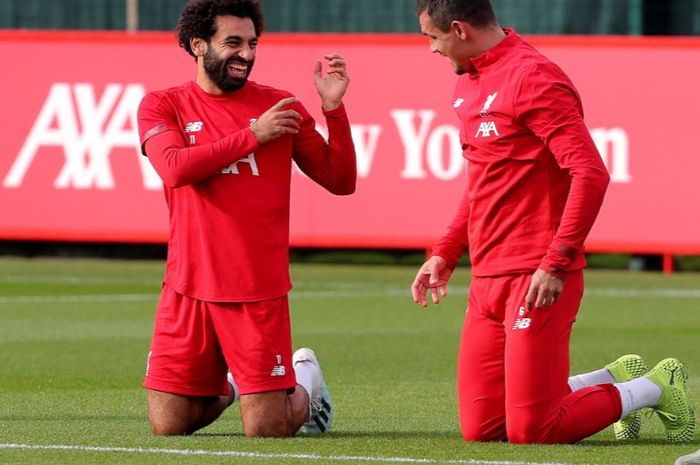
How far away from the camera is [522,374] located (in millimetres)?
7242

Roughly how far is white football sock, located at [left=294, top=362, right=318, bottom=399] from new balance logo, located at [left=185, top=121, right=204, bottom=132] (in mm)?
1196

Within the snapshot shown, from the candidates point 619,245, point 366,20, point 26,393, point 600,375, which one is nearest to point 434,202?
point 619,245

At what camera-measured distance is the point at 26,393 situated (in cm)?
976

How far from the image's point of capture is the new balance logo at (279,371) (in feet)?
25.1

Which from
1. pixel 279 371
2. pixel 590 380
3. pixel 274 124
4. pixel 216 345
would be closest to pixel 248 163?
pixel 274 124

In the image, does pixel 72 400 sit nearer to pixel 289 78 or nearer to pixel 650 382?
pixel 650 382

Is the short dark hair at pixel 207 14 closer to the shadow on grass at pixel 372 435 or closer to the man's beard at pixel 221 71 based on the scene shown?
the man's beard at pixel 221 71

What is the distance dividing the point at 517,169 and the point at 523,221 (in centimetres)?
22

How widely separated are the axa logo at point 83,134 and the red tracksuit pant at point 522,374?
434 inches

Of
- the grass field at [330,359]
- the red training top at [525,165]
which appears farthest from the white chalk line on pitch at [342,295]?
the red training top at [525,165]

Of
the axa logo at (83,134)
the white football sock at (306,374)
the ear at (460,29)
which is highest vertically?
the ear at (460,29)

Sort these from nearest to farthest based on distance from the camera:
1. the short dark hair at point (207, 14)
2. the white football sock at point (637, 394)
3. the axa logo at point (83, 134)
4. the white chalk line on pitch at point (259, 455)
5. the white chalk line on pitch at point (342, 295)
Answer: the white chalk line on pitch at point (259, 455) → the white football sock at point (637, 394) → the short dark hair at point (207, 14) → the white chalk line on pitch at point (342, 295) → the axa logo at point (83, 134)

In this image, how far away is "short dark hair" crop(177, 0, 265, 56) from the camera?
774cm

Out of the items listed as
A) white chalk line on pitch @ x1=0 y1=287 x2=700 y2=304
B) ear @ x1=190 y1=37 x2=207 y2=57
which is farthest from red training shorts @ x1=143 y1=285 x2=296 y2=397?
white chalk line on pitch @ x1=0 y1=287 x2=700 y2=304
